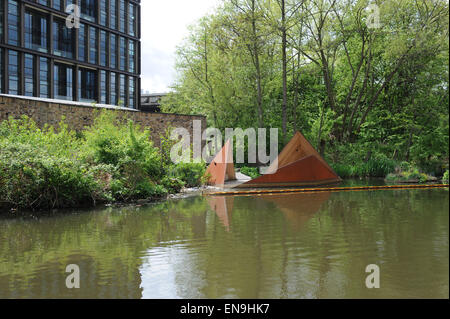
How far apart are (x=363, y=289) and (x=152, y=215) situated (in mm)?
5813

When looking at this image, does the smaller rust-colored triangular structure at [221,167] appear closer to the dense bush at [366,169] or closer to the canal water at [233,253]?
the canal water at [233,253]

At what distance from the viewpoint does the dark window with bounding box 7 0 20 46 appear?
1096 inches

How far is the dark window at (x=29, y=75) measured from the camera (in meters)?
29.2

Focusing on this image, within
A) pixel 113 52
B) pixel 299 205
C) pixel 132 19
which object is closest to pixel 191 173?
pixel 299 205

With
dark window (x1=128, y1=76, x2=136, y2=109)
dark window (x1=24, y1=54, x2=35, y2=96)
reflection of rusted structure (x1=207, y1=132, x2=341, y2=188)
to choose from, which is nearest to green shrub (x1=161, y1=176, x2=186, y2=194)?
reflection of rusted structure (x1=207, y1=132, x2=341, y2=188)

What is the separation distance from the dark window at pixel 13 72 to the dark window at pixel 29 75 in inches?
24.7

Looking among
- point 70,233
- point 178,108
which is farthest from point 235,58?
point 70,233

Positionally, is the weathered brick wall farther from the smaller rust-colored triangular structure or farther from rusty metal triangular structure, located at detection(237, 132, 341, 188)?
rusty metal triangular structure, located at detection(237, 132, 341, 188)

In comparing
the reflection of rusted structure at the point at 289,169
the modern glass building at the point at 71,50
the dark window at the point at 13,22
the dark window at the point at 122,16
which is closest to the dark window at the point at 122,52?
the modern glass building at the point at 71,50

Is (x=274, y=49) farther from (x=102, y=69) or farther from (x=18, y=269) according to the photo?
(x=18, y=269)

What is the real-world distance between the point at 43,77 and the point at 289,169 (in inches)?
885

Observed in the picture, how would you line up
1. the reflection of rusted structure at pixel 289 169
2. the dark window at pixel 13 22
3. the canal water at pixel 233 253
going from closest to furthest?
the canal water at pixel 233 253, the reflection of rusted structure at pixel 289 169, the dark window at pixel 13 22

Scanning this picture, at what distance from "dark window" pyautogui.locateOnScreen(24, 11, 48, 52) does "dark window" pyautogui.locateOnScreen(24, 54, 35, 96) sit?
2.69 ft

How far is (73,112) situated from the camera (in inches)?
629
